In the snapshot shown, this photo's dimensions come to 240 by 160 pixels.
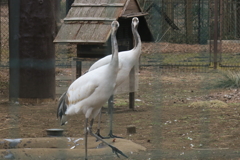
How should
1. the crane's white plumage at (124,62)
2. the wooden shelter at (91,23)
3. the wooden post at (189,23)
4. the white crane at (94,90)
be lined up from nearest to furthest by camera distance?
the white crane at (94,90) → the crane's white plumage at (124,62) → the wooden shelter at (91,23) → the wooden post at (189,23)

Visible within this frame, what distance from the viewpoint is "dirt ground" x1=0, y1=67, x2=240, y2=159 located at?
3.21m

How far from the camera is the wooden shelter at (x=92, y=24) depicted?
13.3 ft

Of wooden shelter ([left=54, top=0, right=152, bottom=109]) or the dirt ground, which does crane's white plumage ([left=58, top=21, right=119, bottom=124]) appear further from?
wooden shelter ([left=54, top=0, right=152, bottom=109])

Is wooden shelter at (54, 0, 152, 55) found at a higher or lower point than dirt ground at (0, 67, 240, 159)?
higher

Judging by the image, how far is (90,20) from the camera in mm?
4098

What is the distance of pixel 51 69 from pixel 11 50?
482 mm

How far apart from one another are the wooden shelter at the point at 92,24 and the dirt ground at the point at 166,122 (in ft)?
2.15

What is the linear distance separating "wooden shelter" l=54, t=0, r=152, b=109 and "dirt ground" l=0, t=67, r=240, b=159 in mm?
655

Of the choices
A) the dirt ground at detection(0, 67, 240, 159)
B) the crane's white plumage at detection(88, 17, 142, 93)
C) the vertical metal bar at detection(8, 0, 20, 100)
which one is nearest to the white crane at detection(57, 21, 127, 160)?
the dirt ground at detection(0, 67, 240, 159)

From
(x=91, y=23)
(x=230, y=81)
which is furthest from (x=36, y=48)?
(x=230, y=81)

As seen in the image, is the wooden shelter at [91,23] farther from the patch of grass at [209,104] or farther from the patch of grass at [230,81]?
the patch of grass at [230,81]

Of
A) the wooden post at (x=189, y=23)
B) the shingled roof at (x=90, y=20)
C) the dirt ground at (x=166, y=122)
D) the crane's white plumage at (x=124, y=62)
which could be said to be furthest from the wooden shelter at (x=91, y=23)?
the wooden post at (x=189, y=23)

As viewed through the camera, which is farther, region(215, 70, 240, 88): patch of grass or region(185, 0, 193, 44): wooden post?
region(185, 0, 193, 44): wooden post

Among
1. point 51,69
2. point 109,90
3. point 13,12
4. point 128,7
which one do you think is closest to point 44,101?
point 51,69
